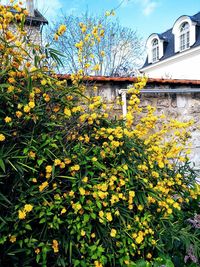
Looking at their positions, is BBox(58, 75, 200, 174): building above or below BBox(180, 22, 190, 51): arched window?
below

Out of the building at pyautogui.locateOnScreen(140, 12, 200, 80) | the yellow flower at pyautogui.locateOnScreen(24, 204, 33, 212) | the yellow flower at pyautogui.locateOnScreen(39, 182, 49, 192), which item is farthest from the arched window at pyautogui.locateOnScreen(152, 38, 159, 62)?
the yellow flower at pyautogui.locateOnScreen(24, 204, 33, 212)

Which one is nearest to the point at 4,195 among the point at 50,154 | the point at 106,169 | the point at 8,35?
the point at 50,154

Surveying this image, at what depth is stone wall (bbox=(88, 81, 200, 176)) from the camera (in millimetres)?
3328

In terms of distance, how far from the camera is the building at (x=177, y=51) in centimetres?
1213

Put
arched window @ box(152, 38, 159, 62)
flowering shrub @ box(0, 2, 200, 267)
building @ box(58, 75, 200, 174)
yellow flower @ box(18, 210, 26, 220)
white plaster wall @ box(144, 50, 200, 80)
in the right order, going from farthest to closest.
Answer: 1. arched window @ box(152, 38, 159, 62)
2. white plaster wall @ box(144, 50, 200, 80)
3. building @ box(58, 75, 200, 174)
4. flowering shrub @ box(0, 2, 200, 267)
5. yellow flower @ box(18, 210, 26, 220)

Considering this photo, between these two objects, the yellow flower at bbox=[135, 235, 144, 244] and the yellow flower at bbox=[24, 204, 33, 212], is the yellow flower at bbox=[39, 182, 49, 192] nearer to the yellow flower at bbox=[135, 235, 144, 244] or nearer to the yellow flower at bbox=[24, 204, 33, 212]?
the yellow flower at bbox=[24, 204, 33, 212]

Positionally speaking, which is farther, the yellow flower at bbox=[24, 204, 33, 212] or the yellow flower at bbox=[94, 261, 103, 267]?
the yellow flower at bbox=[94, 261, 103, 267]

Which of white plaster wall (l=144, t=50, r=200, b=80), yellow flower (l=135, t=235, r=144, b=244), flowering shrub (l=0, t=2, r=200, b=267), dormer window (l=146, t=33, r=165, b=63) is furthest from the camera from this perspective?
dormer window (l=146, t=33, r=165, b=63)

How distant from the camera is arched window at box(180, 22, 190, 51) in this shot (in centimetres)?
1263

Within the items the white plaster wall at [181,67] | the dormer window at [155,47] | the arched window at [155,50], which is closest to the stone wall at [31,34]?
the white plaster wall at [181,67]

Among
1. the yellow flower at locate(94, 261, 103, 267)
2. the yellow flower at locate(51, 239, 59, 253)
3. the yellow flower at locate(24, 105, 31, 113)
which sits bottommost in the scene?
the yellow flower at locate(94, 261, 103, 267)

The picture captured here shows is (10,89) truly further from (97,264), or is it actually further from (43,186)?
(97,264)

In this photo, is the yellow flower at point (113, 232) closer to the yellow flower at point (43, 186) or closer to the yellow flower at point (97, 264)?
the yellow flower at point (97, 264)

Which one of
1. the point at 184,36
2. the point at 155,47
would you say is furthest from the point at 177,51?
the point at 155,47
